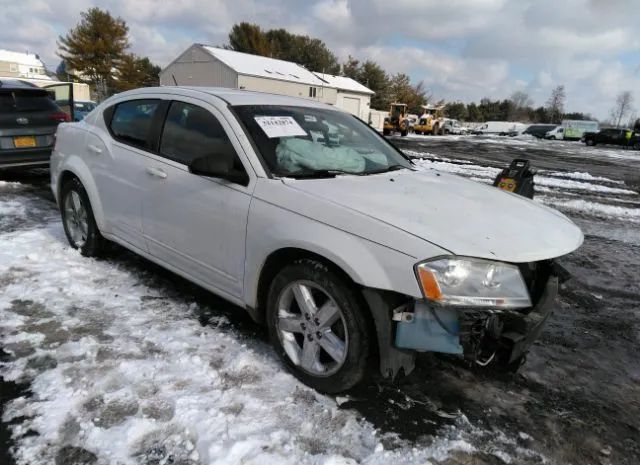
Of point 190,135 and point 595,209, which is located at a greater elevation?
point 190,135

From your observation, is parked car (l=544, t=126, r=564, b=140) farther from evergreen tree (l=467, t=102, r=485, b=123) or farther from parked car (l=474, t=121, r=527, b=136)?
evergreen tree (l=467, t=102, r=485, b=123)

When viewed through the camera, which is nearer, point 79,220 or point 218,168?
point 218,168

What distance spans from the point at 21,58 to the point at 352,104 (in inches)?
2483

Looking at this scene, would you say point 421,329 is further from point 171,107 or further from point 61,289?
point 61,289

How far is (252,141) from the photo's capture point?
9.78 feet

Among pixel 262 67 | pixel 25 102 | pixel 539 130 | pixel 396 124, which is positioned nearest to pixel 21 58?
pixel 262 67

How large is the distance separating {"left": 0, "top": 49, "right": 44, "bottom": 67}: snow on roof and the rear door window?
87.3 m

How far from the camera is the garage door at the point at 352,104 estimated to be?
46372 mm

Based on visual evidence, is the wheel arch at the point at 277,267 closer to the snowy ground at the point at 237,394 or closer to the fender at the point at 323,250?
the fender at the point at 323,250

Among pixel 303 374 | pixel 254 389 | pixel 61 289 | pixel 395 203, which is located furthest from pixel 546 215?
pixel 61 289

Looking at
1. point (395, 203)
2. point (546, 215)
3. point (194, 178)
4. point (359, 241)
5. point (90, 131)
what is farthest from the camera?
point (90, 131)

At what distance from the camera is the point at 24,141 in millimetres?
7555

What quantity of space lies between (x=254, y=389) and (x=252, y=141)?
1511mm

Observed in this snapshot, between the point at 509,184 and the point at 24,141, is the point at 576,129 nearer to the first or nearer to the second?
the point at 509,184
